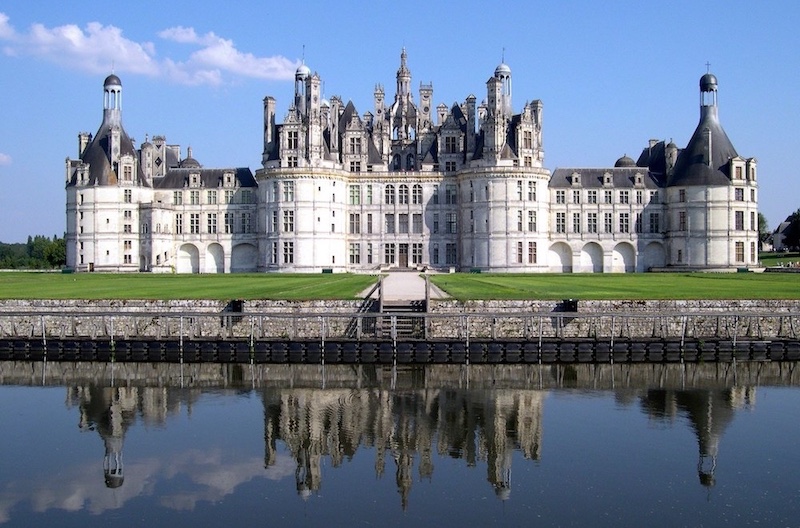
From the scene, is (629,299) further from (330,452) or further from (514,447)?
(330,452)

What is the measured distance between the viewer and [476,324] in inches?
1572

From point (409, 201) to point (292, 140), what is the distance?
39.0 ft

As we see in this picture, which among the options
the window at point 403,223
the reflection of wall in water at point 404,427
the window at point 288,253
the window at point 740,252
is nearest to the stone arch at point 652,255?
the window at point 740,252

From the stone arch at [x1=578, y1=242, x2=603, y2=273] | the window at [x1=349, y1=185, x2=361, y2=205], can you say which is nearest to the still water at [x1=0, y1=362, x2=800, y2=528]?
the window at [x1=349, y1=185, x2=361, y2=205]

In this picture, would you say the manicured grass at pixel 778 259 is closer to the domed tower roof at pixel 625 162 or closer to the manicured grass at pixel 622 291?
the domed tower roof at pixel 625 162

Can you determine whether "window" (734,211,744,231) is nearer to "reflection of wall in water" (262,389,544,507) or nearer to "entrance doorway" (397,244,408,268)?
"entrance doorway" (397,244,408,268)

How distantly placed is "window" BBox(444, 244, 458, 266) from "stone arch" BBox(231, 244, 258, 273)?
1772 centimetres

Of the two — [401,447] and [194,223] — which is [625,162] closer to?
[194,223]

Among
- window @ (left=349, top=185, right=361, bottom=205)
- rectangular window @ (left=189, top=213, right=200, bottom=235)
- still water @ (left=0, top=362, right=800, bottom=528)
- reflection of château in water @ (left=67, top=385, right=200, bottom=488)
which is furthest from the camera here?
rectangular window @ (left=189, top=213, right=200, bottom=235)

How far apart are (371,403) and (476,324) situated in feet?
40.3

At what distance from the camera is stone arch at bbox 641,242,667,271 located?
275 ft

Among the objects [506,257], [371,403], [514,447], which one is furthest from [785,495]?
[506,257]

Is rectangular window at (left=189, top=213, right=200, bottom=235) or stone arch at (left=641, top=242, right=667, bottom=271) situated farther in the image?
rectangular window at (left=189, top=213, right=200, bottom=235)

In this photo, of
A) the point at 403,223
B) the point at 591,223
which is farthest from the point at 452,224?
the point at 591,223
